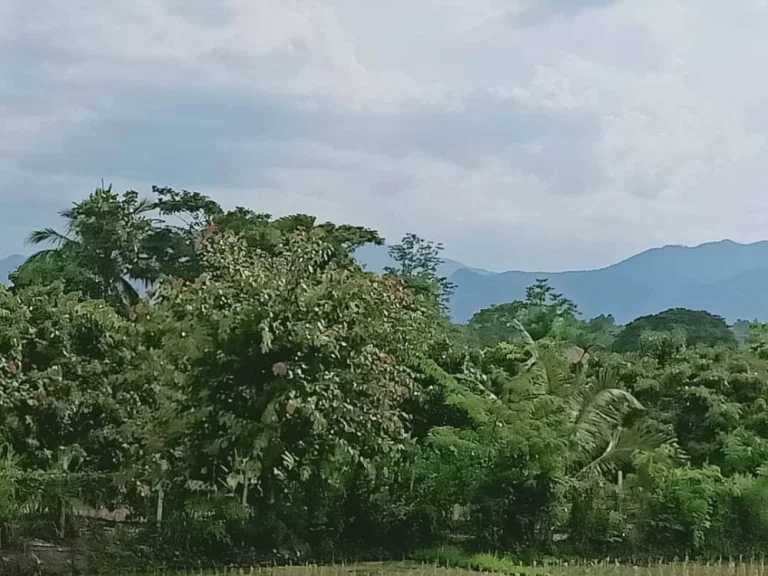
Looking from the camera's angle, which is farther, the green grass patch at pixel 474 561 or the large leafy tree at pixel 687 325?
the large leafy tree at pixel 687 325

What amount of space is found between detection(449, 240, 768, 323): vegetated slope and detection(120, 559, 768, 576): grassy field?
97.8 metres

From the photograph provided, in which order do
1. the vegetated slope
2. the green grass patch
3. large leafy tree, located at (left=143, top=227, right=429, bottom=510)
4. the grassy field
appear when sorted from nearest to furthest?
large leafy tree, located at (left=143, top=227, right=429, bottom=510), the grassy field, the green grass patch, the vegetated slope

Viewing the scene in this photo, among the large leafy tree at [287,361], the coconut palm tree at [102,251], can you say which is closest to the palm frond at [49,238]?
the coconut palm tree at [102,251]

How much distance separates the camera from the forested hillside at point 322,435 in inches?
396

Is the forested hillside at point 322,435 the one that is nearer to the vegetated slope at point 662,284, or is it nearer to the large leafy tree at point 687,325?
the large leafy tree at point 687,325

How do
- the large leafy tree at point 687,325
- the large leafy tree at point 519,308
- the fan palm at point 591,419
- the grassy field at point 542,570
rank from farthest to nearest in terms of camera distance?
the large leafy tree at point 687,325, the large leafy tree at point 519,308, the fan palm at point 591,419, the grassy field at point 542,570

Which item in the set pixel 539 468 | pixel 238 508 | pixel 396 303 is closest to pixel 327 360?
pixel 396 303

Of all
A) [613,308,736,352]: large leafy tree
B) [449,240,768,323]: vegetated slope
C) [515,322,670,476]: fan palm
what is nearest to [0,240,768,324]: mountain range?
[449,240,768,323]: vegetated slope

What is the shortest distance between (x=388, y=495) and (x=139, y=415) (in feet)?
9.38

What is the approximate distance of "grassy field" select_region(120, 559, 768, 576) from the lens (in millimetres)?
10148

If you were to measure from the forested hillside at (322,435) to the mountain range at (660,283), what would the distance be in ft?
317

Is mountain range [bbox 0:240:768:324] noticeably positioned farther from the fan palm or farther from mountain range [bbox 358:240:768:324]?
the fan palm

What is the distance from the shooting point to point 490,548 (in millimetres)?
11430

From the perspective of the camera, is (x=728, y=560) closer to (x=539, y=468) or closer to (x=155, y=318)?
(x=539, y=468)
